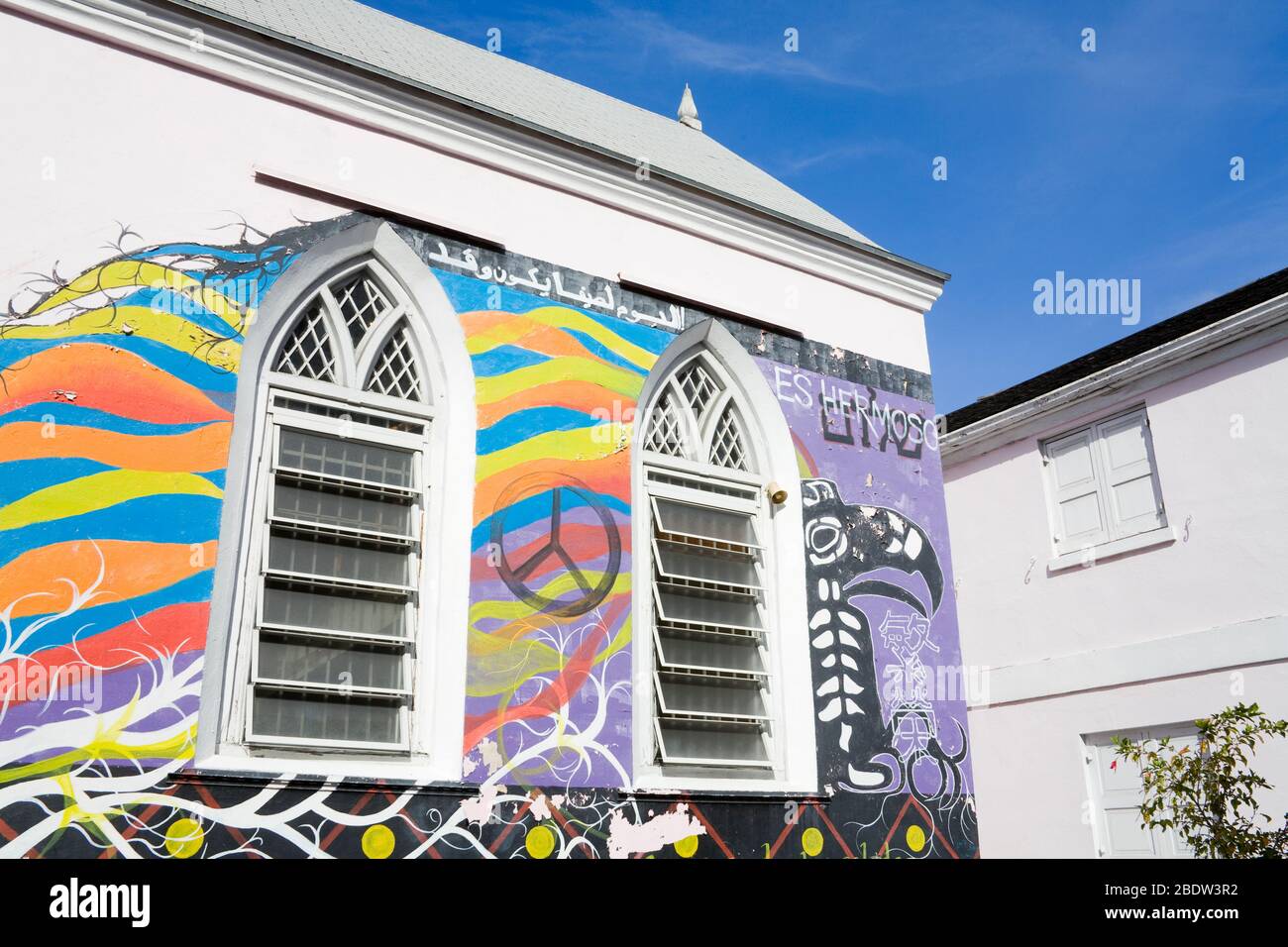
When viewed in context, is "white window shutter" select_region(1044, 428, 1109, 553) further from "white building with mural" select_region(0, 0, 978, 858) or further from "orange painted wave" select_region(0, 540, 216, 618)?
"orange painted wave" select_region(0, 540, 216, 618)

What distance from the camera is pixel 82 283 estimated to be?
5707 mm

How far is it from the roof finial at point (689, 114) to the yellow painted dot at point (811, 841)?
865 cm

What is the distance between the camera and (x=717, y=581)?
25.2ft

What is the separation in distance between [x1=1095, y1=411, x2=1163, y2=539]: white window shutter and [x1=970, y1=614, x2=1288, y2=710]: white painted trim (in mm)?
1270

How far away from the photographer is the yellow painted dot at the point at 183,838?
5234 millimetres

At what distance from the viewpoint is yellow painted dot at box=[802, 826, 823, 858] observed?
730cm

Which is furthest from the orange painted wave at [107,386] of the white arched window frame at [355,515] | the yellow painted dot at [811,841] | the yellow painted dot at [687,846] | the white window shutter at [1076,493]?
the white window shutter at [1076,493]

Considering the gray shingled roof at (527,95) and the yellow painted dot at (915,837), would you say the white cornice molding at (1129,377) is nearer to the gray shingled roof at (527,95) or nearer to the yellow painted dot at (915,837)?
the gray shingled roof at (527,95)

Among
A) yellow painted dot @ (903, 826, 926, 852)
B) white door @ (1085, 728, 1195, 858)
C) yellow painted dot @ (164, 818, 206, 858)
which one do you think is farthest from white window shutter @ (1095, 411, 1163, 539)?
Result: yellow painted dot @ (164, 818, 206, 858)

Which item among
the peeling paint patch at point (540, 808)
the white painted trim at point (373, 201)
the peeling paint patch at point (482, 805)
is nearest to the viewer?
the peeling paint patch at point (482, 805)

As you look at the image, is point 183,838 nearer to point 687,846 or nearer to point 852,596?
point 687,846

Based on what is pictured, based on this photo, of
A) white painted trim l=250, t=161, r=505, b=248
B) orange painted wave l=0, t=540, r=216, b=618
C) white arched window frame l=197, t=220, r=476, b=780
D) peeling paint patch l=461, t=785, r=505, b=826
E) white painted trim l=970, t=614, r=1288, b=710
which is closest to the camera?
orange painted wave l=0, t=540, r=216, b=618
